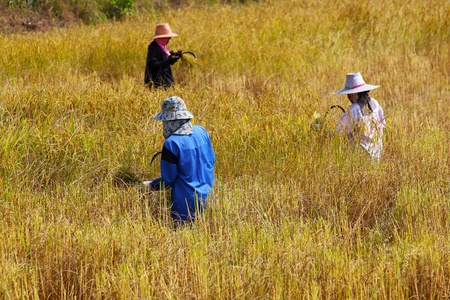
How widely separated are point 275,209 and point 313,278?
1066 mm

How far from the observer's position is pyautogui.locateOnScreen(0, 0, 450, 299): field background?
260 cm

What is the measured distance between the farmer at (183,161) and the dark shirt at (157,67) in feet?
9.86

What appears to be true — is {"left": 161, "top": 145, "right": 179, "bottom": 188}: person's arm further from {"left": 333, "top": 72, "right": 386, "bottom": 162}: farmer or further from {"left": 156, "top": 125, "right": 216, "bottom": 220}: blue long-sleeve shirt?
{"left": 333, "top": 72, "right": 386, "bottom": 162}: farmer

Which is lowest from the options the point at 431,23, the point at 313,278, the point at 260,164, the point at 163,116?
the point at 313,278

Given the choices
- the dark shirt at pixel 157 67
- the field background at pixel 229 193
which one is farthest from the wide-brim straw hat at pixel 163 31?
the field background at pixel 229 193

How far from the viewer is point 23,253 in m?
2.89

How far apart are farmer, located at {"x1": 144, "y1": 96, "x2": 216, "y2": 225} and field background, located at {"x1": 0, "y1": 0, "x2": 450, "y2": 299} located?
0.12 m

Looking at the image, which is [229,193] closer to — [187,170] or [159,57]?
[187,170]

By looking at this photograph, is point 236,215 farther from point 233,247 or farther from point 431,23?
point 431,23

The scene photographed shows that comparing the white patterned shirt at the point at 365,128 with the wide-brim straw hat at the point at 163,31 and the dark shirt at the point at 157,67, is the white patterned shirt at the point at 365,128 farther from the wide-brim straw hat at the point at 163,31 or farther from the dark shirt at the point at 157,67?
the wide-brim straw hat at the point at 163,31

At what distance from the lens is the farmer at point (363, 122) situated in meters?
4.14

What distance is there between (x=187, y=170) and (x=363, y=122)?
180 centimetres

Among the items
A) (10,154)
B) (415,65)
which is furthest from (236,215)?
(415,65)

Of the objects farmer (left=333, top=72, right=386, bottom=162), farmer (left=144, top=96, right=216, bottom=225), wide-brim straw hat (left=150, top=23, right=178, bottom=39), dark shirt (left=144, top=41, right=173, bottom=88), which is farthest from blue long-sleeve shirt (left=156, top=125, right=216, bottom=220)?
wide-brim straw hat (left=150, top=23, right=178, bottom=39)
